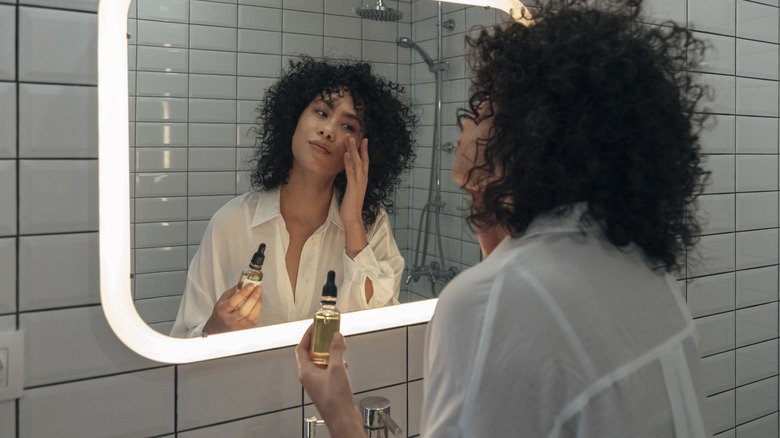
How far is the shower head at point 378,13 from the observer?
1130 millimetres

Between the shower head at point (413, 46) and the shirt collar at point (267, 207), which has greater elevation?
the shower head at point (413, 46)

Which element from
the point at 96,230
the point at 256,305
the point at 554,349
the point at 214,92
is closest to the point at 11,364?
the point at 96,230

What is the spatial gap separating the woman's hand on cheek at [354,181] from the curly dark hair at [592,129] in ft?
1.37

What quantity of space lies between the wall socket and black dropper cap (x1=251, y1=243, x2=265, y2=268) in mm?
360

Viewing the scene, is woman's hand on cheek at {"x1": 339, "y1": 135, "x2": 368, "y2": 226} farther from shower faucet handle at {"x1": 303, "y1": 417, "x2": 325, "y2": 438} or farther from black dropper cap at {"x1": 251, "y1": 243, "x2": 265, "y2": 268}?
shower faucet handle at {"x1": 303, "y1": 417, "x2": 325, "y2": 438}

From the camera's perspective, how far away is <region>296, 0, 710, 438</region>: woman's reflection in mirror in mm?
595

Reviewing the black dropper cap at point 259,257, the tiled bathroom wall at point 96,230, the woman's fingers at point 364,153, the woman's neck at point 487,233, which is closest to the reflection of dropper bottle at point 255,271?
the black dropper cap at point 259,257

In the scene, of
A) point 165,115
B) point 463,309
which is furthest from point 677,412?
point 165,115

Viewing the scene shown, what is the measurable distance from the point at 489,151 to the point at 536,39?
0.46 ft

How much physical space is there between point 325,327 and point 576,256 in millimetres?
429

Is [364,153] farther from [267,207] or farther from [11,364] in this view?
[11,364]

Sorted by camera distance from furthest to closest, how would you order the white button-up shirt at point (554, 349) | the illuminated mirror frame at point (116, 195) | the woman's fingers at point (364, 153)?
the woman's fingers at point (364, 153) < the illuminated mirror frame at point (116, 195) < the white button-up shirt at point (554, 349)

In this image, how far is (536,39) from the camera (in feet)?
2.30

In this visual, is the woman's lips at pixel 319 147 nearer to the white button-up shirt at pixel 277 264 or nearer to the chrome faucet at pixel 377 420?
the white button-up shirt at pixel 277 264
